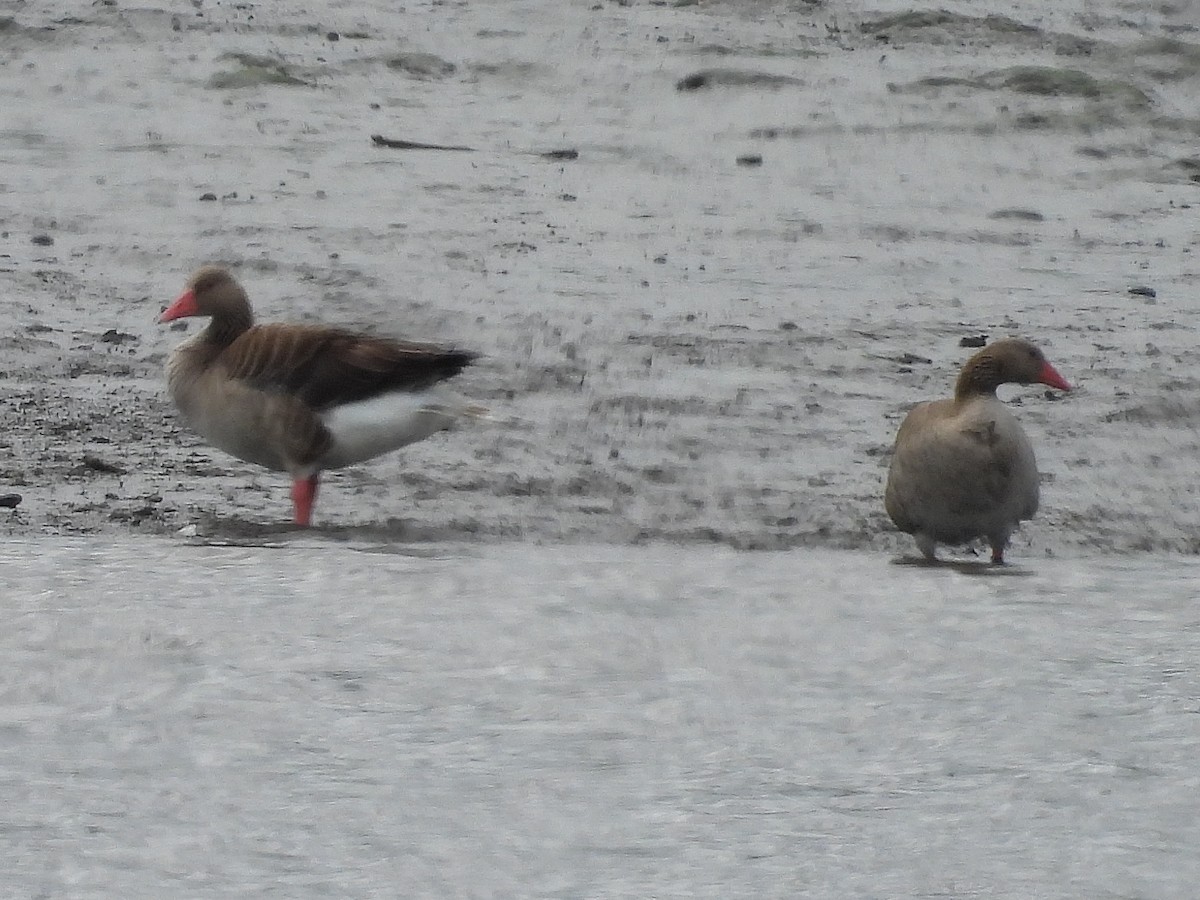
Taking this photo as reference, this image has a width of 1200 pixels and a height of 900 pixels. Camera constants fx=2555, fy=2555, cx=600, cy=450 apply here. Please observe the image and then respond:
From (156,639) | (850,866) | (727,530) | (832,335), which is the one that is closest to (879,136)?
(832,335)

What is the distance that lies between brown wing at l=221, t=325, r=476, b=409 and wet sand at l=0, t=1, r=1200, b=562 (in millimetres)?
469

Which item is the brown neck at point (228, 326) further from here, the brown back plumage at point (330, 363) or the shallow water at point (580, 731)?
the shallow water at point (580, 731)

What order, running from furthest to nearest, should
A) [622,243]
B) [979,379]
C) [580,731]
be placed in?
1. [622,243]
2. [979,379]
3. [580,731]

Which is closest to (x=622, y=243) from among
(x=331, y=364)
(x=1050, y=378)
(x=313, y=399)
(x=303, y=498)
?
(x=1050, y=378)

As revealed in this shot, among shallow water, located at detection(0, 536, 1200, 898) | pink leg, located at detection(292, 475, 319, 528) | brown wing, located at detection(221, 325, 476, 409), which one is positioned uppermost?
brown wing, located at detection(221, 325, 476, 409)

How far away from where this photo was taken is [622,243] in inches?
524

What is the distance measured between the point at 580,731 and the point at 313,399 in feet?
11.2

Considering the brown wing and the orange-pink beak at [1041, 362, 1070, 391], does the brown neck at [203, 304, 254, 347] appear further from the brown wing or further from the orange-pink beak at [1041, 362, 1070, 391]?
the orange-pink beak at [1041, 362, 1070, 391]

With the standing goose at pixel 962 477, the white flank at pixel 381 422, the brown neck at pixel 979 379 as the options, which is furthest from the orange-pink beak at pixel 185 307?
the brown neck at pixel 979 379

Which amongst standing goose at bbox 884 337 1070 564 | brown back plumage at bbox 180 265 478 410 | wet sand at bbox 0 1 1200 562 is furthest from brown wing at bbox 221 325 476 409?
standing goose at bbox 884 337 1070 564

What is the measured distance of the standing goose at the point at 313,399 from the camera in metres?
8.83

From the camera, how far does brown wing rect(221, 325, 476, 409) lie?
889 cm

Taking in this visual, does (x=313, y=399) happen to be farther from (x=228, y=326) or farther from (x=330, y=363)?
(x=228, y=326)

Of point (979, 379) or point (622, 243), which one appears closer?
point (979, 379)
